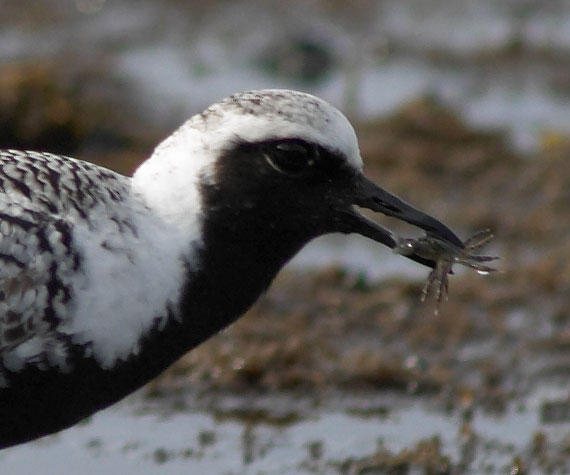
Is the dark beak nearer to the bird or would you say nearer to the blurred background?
the bird

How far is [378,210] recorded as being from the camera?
5.56m

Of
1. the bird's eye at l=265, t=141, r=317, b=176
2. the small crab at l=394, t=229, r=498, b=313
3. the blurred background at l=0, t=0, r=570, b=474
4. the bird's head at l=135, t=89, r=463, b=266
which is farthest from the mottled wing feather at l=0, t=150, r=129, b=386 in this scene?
the blurred background at l=0, t=0, r=570, b=474

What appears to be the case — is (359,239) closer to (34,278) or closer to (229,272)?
(229,272)

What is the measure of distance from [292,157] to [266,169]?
106mm

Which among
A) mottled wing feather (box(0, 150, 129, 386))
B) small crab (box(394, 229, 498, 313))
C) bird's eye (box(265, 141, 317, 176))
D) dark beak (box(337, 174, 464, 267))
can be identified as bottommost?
mottled wing feather (box(0, 150, 129, 386))

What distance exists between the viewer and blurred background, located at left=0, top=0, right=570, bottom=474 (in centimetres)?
695

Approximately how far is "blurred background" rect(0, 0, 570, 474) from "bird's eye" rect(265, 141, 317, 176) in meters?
1.80

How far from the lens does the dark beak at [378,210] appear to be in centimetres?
553

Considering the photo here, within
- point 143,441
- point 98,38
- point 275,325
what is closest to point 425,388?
point 275,325

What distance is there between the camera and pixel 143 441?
272 inches

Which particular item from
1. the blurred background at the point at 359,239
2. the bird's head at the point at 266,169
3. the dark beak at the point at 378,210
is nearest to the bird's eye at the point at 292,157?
the bird's head at the point at 266,169

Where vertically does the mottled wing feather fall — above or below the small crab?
below

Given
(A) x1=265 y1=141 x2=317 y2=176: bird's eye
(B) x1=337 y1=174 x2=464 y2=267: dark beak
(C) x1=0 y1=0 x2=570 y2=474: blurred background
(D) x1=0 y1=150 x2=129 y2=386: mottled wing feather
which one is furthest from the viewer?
(C) x1=0 y1=0 x2=570 y2=474: blurred background

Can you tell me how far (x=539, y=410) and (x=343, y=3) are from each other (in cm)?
656
